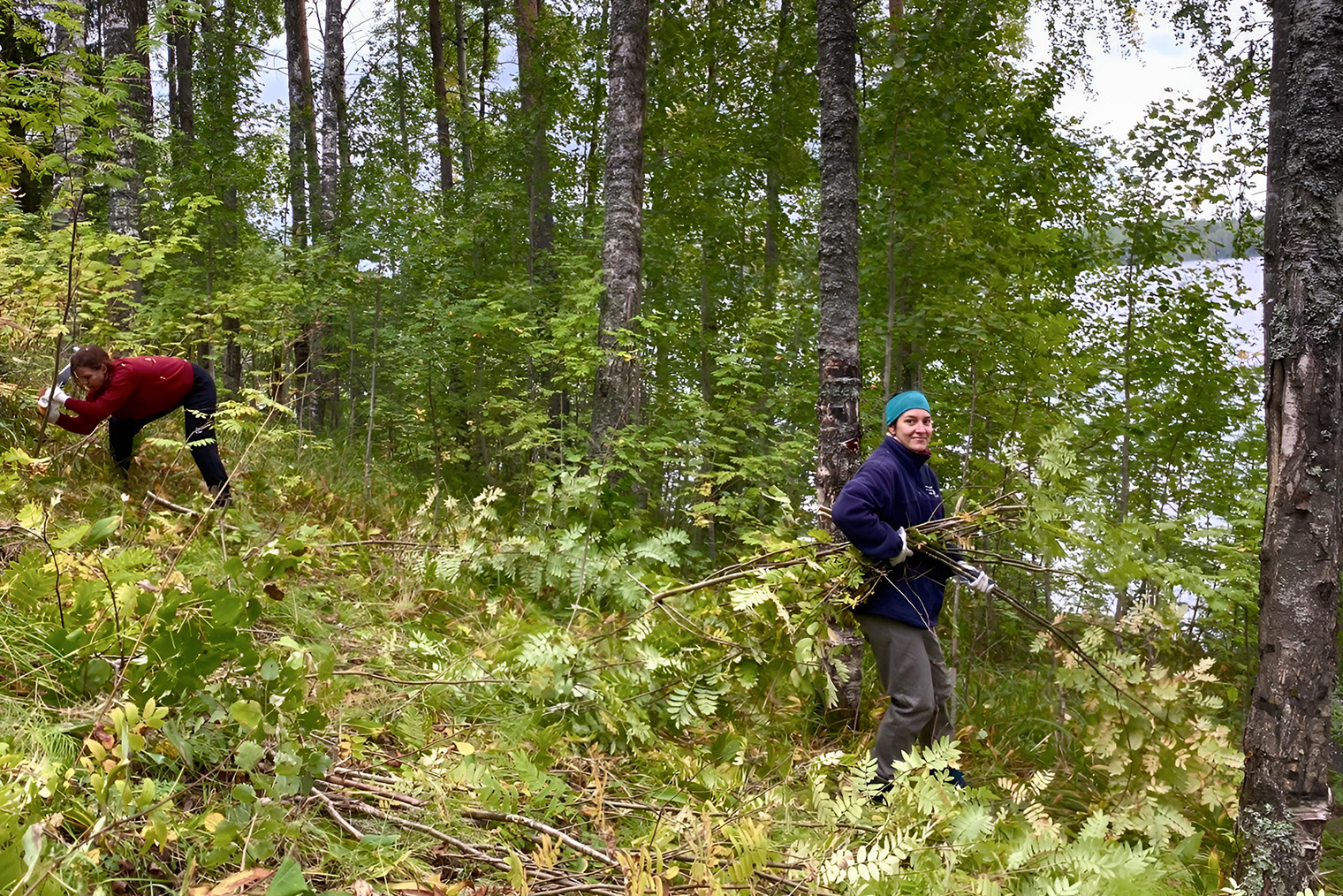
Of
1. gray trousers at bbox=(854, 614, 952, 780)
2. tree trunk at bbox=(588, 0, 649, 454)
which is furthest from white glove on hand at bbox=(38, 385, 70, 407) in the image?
gray trousers at bbox=(854, 614, 952, 780)

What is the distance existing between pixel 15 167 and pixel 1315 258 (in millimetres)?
7651

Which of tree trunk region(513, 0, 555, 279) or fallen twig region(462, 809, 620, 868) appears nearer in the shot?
fallen twig region(462, 809, 620, 868)

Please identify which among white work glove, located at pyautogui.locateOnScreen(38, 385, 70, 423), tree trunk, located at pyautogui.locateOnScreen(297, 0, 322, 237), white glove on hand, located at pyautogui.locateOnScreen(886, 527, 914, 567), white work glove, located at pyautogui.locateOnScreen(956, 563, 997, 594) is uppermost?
tree trunk, located at pyautogui.locateOnScreen(297, 0, 322, 237)

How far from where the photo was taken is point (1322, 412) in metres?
3.11

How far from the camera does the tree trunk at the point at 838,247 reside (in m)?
5.21

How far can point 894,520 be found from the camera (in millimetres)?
4250

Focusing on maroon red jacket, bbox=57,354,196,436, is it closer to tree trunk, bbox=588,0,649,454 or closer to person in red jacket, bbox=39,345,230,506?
person in red jacket, bbox=39,345,230,506

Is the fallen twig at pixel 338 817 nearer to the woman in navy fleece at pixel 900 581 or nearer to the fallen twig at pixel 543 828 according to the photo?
the fallen twig at pixel 543 828

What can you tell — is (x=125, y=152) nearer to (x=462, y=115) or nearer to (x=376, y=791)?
(x=462, y=115)

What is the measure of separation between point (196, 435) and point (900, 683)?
490 cm

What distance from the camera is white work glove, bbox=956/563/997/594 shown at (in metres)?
4.06

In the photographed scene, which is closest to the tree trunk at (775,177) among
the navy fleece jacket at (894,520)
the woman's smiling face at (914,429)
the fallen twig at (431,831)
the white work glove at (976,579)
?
the woman's smiling face at (914,429)

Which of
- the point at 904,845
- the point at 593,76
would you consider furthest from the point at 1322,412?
the point at 593,76

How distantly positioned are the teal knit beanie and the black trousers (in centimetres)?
451
